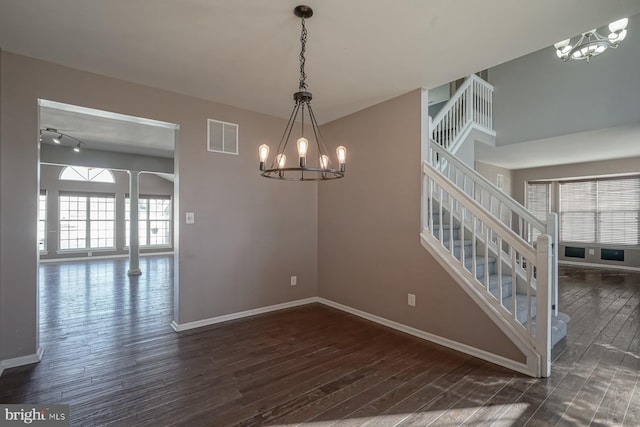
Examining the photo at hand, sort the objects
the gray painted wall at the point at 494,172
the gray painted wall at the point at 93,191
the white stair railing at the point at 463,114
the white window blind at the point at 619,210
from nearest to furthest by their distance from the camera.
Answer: the white stair railing at the point at 463,114
the white window blind at the point at 619,210
the gray painted wall at the point at 494,172
the gray painted wall at the point at 93,191

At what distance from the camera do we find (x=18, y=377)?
2492mm

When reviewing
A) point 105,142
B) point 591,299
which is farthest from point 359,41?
point 105,142

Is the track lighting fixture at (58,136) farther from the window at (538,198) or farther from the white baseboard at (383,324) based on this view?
the window at (538,198)

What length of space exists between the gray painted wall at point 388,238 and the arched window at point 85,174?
30.0 ft

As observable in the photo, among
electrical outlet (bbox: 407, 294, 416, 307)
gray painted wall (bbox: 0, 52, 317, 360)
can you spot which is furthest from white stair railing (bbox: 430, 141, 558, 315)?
gray painted wall (bbox: 0, 52, 317, 360)

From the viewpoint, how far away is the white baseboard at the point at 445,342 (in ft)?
8.56

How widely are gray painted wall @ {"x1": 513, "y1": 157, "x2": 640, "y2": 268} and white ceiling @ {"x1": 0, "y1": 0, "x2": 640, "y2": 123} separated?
6.93m

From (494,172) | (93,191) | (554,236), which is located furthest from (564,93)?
(93,191)

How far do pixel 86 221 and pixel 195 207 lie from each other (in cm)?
877

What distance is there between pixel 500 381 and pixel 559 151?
19.4ft

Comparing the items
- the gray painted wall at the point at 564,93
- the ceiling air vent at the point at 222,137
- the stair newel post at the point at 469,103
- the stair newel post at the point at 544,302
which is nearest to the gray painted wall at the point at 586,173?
the gray painted wall at the point at 564,93

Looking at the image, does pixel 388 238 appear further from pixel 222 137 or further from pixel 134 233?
pixel 134 233

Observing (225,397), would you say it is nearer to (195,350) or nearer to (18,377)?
(195,350)

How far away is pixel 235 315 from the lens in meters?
3.98
